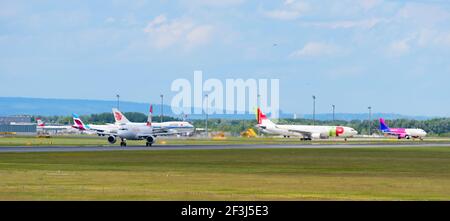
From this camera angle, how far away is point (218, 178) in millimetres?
63594

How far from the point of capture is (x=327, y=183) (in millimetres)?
60062

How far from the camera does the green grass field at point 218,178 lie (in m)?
50.4

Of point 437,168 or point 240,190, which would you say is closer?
point 240,190

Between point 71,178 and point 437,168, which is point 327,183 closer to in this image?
point 71,178

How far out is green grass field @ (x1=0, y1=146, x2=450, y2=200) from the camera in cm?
5038
